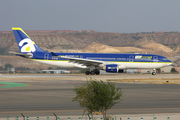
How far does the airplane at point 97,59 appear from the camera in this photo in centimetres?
5953

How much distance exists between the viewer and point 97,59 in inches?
2404

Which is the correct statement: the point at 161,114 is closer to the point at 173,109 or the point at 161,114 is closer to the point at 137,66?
the point at 173,109

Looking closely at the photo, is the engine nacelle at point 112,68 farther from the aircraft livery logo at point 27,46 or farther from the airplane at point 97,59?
the aircraft livery logo at point 27,46

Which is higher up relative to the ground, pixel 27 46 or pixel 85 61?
pixel 27 46

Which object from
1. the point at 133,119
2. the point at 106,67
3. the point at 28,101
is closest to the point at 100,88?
the point at 133,119

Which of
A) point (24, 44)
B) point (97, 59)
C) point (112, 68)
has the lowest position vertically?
point (112, 68)

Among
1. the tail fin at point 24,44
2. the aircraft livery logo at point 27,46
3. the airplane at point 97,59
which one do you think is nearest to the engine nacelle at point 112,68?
the airplane at point 97,59

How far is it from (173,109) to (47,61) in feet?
151

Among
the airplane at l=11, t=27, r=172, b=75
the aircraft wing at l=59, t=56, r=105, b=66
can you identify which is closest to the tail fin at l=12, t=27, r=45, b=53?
the airplane at l=11, t=27, r=172, b=75

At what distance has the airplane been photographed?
5953cm

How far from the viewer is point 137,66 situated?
59875 mm

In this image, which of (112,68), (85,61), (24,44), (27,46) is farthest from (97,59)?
(24,44)

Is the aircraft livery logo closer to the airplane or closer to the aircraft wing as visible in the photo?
the airplane

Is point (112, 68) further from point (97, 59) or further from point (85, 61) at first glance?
point (85, 61)
